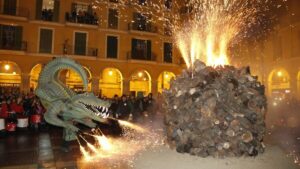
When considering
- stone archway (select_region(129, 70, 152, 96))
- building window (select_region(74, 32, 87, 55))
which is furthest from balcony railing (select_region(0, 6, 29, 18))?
stone archway (select_region(129, 70, 152, 96))

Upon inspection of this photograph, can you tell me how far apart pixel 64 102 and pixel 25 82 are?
17.3m

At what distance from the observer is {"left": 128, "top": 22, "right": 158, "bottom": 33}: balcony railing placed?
2770 cm

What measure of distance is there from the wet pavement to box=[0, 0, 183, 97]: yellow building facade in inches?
491

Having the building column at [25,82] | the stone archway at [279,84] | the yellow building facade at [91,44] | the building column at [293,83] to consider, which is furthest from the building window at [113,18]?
the building column at [293,83]

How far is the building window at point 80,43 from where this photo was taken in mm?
25734

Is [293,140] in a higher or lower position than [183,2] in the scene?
lower

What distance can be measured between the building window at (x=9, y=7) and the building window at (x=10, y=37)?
124cm

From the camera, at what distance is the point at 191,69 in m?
7.28

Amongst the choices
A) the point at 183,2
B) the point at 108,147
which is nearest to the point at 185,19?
the point at 183,2

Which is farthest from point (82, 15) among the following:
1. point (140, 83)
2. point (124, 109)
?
point (124, 109)

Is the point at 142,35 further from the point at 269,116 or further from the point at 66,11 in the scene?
the point at 269,116

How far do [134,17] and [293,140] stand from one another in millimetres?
21769

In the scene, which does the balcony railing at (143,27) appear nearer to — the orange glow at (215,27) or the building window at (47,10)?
the building window at (47,10)

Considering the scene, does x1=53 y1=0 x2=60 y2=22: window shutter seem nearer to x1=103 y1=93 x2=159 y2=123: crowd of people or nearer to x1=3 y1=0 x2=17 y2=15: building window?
x1=3 y1=0 x2=17 y2=15: building window
